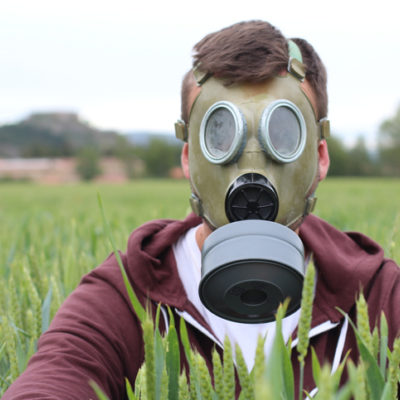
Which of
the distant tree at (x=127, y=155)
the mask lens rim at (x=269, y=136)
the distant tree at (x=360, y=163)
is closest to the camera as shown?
the mask lens rim at (x=269, y=136)

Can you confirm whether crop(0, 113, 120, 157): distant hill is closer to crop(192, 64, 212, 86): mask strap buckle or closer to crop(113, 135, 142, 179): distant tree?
crop(113, 135, 142, 179): distant tree

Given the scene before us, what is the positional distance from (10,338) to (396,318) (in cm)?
95

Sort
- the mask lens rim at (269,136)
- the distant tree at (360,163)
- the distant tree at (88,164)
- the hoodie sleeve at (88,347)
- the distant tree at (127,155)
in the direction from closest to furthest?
the hoodie sleeve at (88,347) < the mask lens rim at (269,136) < the distant tree at (360,163) < the distant tree at (88,164) < the distant tree at (127,155)

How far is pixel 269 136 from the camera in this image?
1.46 metres

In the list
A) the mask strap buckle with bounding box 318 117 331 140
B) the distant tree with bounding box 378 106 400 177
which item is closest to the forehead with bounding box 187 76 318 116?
the mask strap buckle with bounding box 318 117 331 140

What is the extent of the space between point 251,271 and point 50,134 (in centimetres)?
11228

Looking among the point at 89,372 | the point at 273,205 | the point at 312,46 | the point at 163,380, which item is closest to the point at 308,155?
the point at 273,205

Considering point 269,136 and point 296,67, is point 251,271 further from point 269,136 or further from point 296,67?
point 296,67

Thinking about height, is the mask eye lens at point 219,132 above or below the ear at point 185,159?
above

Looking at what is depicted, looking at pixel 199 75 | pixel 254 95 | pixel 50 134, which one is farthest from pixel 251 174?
pixel 50 134

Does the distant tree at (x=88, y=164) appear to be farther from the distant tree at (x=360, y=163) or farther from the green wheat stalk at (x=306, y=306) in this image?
the green wheat stalk at (x=306, y=306)

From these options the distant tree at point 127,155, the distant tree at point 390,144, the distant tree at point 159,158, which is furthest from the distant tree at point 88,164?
the distant tree at point 390,144

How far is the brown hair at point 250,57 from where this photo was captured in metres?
1.53

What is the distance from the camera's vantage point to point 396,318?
143 centimetres
